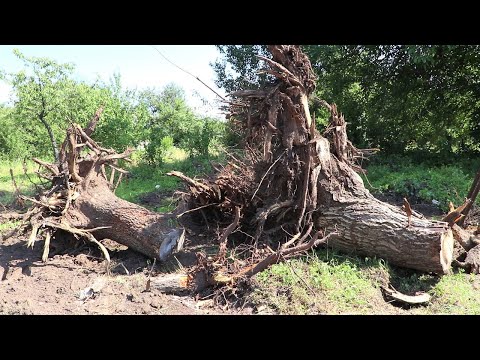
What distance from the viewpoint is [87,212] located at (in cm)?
591

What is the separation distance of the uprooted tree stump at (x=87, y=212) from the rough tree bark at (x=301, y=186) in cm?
103

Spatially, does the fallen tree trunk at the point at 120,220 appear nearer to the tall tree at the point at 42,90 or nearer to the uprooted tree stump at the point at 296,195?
the uprooted tree stump at the point at 296,195

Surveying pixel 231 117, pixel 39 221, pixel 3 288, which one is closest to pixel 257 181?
pixel 231 117

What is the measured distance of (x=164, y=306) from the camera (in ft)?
14.6

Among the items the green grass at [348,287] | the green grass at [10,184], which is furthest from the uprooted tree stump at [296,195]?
the green grass at [10,184]

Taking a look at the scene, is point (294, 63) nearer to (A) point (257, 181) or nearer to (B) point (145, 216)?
(A) point (257, 181)

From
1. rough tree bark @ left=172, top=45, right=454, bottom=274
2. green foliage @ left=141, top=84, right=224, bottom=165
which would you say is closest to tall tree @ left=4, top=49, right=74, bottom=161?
green foliage @ left=141, top=84, right=224, bottom=165

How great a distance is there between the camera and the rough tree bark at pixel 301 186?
15.9ft

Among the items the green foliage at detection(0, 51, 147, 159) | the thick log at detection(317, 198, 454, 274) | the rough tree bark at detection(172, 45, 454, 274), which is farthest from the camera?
the green foliage at detection(0, 51, 147, 159)

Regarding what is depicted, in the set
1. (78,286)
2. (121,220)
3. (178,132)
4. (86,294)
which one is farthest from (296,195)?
(178,132)

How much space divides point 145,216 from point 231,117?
175 cm

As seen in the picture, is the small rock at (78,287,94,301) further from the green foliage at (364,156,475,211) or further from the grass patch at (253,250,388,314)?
the green foliage at (364,156,475,211)

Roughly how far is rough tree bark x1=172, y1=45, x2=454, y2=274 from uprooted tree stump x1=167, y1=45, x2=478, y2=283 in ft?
0.04

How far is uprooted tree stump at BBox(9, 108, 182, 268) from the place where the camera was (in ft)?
18.1
